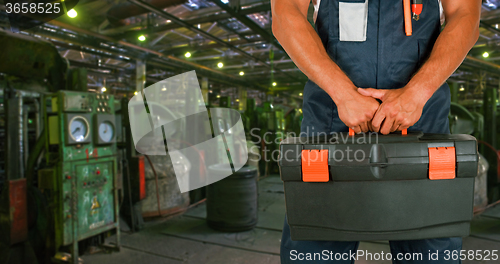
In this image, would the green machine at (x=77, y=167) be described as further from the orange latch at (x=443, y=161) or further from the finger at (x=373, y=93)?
the orange latch at (x=443, y=161)

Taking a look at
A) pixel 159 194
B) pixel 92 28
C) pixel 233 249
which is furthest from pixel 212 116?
pixel 233 249

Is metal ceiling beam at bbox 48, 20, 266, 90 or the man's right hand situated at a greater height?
metal ceiling beam at bbox 48, 20, 266, 90

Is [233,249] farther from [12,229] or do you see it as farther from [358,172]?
[358,172]

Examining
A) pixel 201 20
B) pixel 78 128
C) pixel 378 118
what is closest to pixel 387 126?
pixel 378 118

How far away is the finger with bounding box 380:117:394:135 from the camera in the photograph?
2.62 ft

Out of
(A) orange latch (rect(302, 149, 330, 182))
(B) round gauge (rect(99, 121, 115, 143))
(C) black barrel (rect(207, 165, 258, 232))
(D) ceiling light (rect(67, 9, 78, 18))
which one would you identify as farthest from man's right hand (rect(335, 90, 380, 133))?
(D) ceiling light (rect(67, 9, 78, 18))

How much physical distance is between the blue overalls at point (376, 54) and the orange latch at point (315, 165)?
20 centimetres

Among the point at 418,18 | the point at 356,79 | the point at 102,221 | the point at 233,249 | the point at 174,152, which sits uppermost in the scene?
the point at 418,18

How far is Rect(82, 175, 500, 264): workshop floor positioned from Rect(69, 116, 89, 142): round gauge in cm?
115

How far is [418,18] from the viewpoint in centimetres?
91

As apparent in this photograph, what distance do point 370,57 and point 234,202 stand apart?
9.67 feet

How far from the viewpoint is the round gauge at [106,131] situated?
289cm

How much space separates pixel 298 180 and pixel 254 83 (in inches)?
537

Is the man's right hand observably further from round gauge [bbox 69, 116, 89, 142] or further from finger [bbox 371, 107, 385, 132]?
round gauge [bbox 69, 116, 89, 142]
